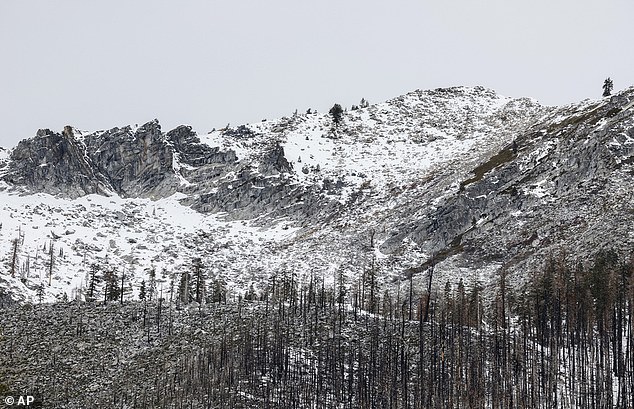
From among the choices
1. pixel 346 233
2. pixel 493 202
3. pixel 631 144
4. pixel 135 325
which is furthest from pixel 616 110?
pixel 135 325

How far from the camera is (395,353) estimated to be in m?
94.4

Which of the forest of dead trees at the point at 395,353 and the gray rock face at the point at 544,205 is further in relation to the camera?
the gray rock face at the point at 544,205

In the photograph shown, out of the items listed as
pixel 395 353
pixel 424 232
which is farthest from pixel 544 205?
pixel 395 353

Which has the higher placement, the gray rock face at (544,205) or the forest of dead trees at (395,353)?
the gray rock face at (544,205)

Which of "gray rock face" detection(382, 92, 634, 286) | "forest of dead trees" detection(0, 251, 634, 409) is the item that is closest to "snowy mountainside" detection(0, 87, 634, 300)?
"gray rock face" detection(382, 92, 634, 286)

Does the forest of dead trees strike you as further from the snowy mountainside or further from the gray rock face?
the snowy mountainside

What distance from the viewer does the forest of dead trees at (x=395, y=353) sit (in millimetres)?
84812

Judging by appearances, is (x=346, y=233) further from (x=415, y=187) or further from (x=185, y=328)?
(x=185, y=328)

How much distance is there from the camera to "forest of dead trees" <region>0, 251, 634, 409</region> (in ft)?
278

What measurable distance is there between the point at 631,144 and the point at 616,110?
28.9 metres

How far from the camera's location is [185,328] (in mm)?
102750

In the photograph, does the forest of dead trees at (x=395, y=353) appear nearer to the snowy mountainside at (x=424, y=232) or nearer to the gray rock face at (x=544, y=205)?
the gray rock face at (x=544, y=205)

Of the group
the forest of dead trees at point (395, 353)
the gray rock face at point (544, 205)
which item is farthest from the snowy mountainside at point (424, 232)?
the forest of dead trees at point (395, 353)

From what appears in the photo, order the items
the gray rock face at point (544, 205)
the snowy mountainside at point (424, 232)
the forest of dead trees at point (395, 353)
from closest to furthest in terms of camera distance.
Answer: the forest of dead trees at point (395, 353)
the gray rock face at point (544, 205)
the snowy mountainside at point (424, 232)
